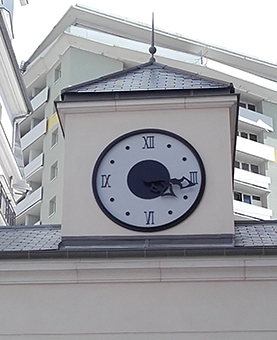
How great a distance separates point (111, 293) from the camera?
11.3 metres

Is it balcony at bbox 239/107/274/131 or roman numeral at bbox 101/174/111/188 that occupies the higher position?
balcony at bbox 239/107/274/131

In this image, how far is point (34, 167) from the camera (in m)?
56.8

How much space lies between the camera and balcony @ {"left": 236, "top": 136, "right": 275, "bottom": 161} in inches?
2249

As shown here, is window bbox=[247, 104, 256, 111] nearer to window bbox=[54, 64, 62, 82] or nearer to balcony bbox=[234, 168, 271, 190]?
balcony bbox=[234, 168, 271, 190]

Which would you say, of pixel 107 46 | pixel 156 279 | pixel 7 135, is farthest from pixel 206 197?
pixel 107 46

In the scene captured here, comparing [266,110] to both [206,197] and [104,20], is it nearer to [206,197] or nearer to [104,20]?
[104,20]

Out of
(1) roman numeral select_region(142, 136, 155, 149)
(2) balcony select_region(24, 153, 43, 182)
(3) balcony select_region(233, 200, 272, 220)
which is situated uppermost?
(2) balcony select_region(24, 153, 43, 182)

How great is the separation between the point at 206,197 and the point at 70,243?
193cm

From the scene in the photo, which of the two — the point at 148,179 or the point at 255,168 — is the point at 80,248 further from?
the point at 255,168

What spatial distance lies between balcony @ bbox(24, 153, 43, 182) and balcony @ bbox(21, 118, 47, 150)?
1.42 m

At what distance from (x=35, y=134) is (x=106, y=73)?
6254mm

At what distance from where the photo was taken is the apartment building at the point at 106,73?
2181 inches

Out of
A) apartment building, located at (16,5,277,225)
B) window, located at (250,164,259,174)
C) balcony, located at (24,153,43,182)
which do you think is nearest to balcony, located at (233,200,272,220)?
apartment building, located at (16,5,277,225)

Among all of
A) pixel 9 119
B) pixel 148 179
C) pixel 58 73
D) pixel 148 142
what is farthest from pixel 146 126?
pixel 58 73
